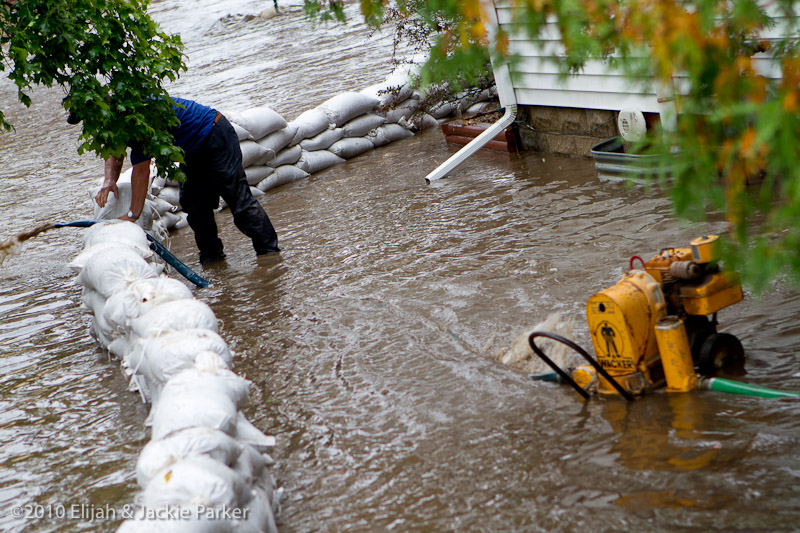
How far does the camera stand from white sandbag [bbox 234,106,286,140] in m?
8.11

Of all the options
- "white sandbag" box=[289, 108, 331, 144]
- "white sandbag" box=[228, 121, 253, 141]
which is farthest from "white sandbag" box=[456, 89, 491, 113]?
"white sandbag" box=[228, 121, 253, 141]

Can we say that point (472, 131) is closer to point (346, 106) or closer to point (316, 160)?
point (346, 106)

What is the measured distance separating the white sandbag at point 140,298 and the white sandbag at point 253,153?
12.4ft

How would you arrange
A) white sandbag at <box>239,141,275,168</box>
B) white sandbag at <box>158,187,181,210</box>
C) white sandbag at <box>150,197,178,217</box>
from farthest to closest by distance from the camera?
white sandbag at <box>239,141,275,168</box> < white sandbag at <box>158,187,181,210</box> < white sandbag at <box>150,197,178,217</box>

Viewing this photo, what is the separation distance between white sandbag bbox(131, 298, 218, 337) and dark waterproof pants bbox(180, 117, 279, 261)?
2.26m

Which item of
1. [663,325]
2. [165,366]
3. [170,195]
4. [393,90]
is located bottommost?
[663,325]

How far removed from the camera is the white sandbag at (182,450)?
249cm

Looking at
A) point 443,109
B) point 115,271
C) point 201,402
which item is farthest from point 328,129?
point 201,402

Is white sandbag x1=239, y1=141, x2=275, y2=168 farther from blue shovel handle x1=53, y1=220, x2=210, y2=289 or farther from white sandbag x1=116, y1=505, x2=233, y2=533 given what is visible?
white sandbag x1=116, y1=505, x2=233, y2=533

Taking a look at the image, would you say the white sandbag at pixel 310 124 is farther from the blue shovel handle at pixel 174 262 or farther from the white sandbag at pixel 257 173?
the blue shovel handle at pixel 174 262

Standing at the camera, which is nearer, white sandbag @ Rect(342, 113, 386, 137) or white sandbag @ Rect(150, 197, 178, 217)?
white sandbag @ Rect(150, 197, 178, 217)

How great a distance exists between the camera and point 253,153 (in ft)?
26.6

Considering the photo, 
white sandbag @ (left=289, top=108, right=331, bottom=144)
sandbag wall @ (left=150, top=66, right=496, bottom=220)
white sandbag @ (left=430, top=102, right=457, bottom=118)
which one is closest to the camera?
sandbag wall @ (left=150, top=66, right=496, bottom=220)

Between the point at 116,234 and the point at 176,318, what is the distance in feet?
5.49
